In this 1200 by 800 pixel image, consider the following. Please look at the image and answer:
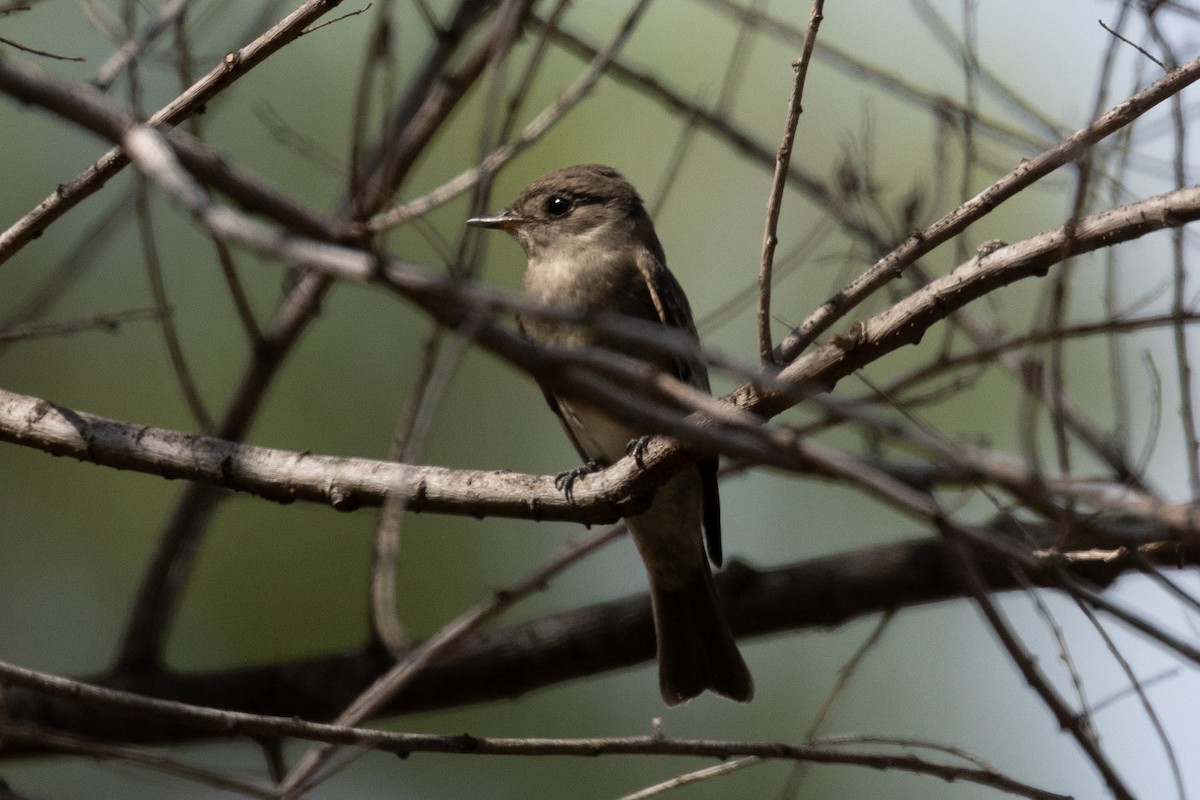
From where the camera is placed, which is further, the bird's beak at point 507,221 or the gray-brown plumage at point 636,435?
the bird's beak at point 507,221

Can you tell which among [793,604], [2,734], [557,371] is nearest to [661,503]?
[793,604]

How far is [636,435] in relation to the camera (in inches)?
187

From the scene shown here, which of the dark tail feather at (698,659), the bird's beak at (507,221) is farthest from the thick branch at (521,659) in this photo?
the bird's beak at (507,221)

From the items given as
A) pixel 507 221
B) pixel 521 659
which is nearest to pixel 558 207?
pixel 507 221

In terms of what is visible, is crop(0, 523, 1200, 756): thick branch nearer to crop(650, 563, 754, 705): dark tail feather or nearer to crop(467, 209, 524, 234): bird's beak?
crop(650, 563, 754, 705): dark tail feather

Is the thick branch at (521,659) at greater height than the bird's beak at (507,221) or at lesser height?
lesser

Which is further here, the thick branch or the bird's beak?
the bird's beak

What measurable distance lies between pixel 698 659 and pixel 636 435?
0.88 metres

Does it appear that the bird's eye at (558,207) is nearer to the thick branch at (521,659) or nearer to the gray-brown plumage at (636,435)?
the gray-brown plumage at (636,435)

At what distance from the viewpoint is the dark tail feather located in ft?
16.2

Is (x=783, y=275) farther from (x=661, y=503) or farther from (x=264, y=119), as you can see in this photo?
(x=264, y=119)

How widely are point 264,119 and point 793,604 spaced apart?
8.71ft

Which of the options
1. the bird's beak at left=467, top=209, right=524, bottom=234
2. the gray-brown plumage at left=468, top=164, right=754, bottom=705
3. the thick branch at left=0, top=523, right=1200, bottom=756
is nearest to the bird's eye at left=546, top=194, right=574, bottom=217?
the gray-brown plumage at left=468, top=164, right=754, bottom=705

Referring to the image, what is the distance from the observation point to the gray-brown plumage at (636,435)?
4945 millimetres
